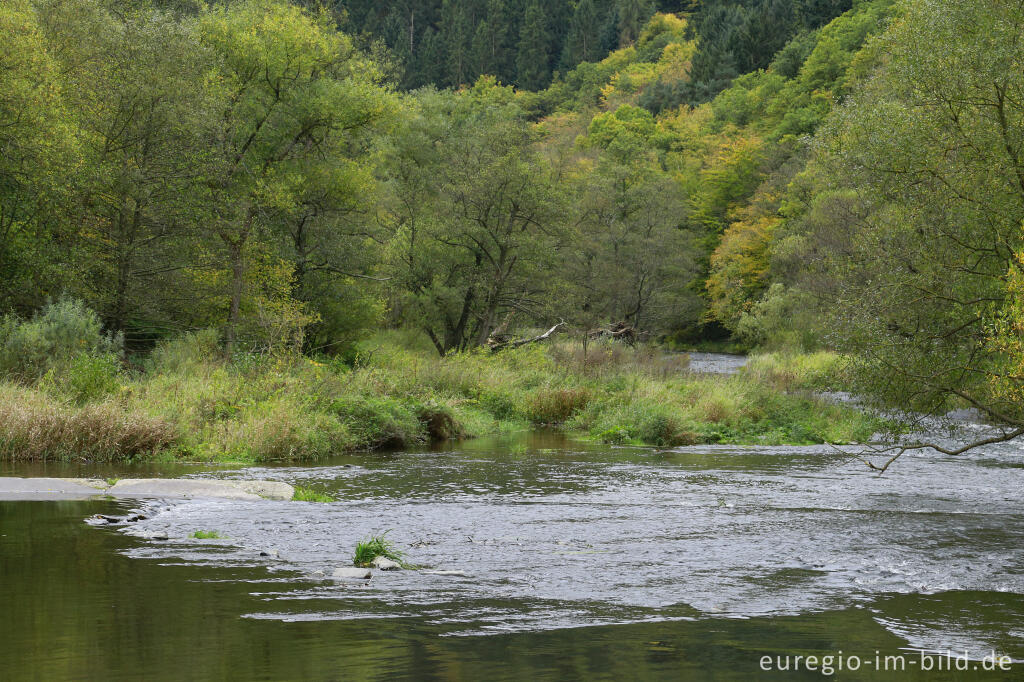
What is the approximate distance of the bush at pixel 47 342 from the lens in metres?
25.0

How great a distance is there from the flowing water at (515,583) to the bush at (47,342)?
6.53 meters

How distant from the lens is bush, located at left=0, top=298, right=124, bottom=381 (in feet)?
82.0

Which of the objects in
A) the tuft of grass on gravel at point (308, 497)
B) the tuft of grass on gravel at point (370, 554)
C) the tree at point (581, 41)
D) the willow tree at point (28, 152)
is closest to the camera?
the tuft of grass on gravel at point (370, 554)

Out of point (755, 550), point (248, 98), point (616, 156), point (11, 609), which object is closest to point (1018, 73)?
point (755, 550)

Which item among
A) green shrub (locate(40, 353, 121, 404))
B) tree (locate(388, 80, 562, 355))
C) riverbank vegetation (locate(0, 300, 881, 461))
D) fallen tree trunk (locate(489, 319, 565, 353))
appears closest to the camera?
riverbank vegetation (locate(0, 300, 881, 461))

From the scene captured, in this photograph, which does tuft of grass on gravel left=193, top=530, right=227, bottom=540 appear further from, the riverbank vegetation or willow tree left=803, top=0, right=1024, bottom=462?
willow tree left=803, top=0, right=1024, bottom=462

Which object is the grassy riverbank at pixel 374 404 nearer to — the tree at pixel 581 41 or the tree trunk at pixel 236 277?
the tree trunk at pixel 236 277

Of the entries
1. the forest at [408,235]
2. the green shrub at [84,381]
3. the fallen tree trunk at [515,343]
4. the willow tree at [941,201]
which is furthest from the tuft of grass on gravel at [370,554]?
the fallen tree trunk at [515,343]

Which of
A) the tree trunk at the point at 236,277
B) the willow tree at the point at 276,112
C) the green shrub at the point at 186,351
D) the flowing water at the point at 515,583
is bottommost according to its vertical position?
the flowing water at the point at 515,583

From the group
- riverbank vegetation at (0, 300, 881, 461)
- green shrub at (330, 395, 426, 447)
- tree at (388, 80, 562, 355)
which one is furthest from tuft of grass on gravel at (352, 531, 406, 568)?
tree at (388, 80, 562, 355)

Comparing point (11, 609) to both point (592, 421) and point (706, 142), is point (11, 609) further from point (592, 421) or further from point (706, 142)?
point (706, 142)

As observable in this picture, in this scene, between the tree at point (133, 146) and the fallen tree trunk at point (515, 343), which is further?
the fallen tree trunk at point (515, 343)

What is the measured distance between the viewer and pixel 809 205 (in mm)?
73500

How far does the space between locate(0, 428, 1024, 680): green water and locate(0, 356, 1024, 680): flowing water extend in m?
0.04
